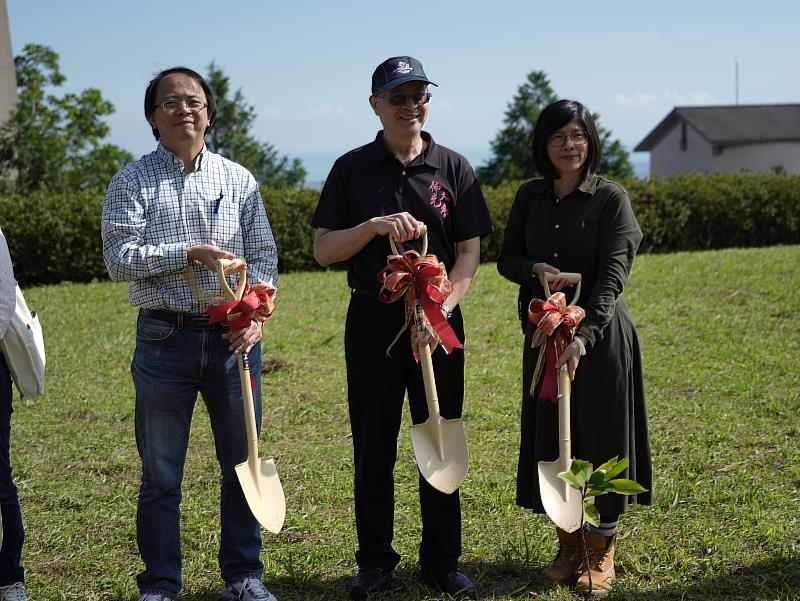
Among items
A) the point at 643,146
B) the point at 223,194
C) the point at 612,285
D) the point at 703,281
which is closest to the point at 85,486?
the point at 223,194

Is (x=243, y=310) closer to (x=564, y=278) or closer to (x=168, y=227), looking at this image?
(x=168, y=227)

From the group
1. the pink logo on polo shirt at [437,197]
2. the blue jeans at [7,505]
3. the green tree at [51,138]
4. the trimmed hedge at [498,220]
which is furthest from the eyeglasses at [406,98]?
the green tree at [51,138]

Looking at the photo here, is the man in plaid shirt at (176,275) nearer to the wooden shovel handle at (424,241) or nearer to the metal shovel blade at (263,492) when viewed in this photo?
the metal shovel blade at (263,492)

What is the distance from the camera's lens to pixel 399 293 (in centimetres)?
313

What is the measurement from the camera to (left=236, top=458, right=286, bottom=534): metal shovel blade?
10.2 feet

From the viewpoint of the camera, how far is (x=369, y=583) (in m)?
3.52

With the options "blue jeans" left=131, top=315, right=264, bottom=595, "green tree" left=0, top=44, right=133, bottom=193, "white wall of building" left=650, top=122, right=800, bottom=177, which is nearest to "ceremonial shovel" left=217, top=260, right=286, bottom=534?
"blue jeans" left=131, top=315, right=264, bottom=595

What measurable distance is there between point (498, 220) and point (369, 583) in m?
11.3

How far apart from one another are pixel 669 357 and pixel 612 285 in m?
4.54

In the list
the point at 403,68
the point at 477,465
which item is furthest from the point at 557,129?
the point at 477,465

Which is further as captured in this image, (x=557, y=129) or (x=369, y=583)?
(x=369, y=583)

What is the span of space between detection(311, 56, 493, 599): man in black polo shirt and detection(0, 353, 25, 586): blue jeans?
4.14 ft

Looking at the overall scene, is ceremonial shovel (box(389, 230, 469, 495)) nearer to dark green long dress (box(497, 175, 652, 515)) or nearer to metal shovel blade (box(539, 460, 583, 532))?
metal shovel blade (box(539, 460, 583, 532))

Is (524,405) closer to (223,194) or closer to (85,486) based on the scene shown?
(223,194)
